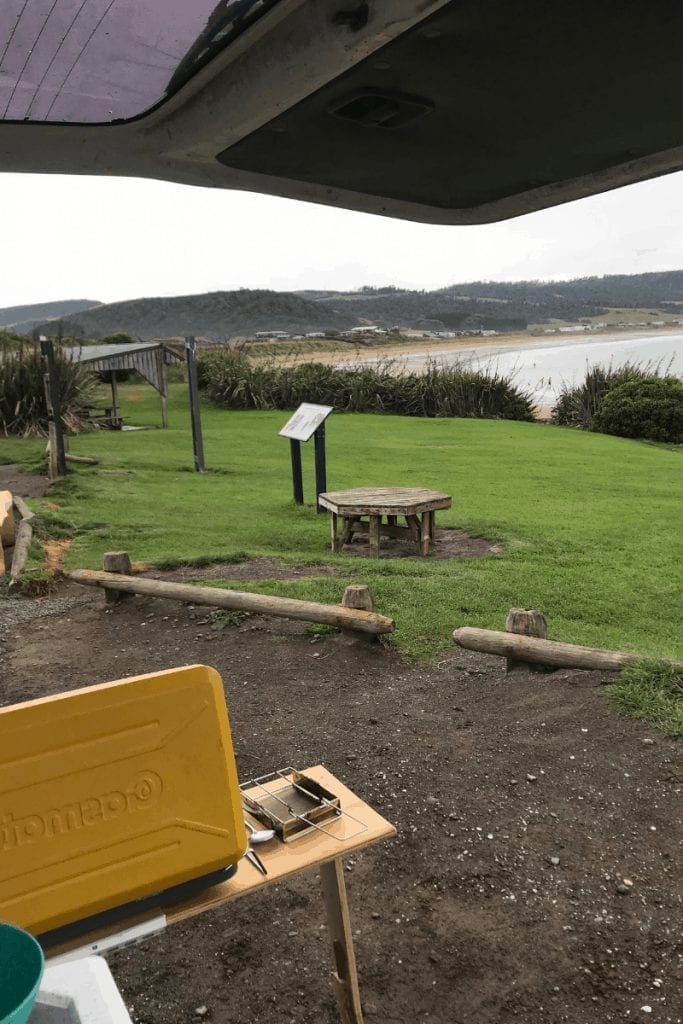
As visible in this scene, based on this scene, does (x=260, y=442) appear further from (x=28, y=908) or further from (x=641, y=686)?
(x=28, y=908)

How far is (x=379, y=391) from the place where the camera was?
78.5 feet

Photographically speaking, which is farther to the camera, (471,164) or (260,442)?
(260,442)

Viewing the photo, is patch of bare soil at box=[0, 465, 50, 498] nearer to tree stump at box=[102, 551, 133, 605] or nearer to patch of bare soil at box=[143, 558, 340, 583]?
patch of bare soil at box=[143, 558, 340, 583]

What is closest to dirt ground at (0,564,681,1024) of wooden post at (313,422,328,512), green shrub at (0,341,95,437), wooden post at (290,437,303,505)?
wooden post at (313,422,328,512)

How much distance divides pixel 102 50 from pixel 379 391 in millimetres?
23203

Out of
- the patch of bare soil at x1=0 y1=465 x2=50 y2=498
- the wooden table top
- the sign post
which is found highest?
the sign post

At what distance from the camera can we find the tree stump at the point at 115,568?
22.2 ft

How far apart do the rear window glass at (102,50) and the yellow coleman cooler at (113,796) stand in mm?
1131

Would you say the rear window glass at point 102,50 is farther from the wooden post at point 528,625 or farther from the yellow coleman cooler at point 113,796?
the wooden post at point 528,625

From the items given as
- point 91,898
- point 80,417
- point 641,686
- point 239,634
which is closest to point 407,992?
point 91,898

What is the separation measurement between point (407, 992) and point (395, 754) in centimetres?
155

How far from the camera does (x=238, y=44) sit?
37.8 inches

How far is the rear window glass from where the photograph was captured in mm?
899

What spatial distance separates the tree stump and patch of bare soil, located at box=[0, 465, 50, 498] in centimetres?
424
